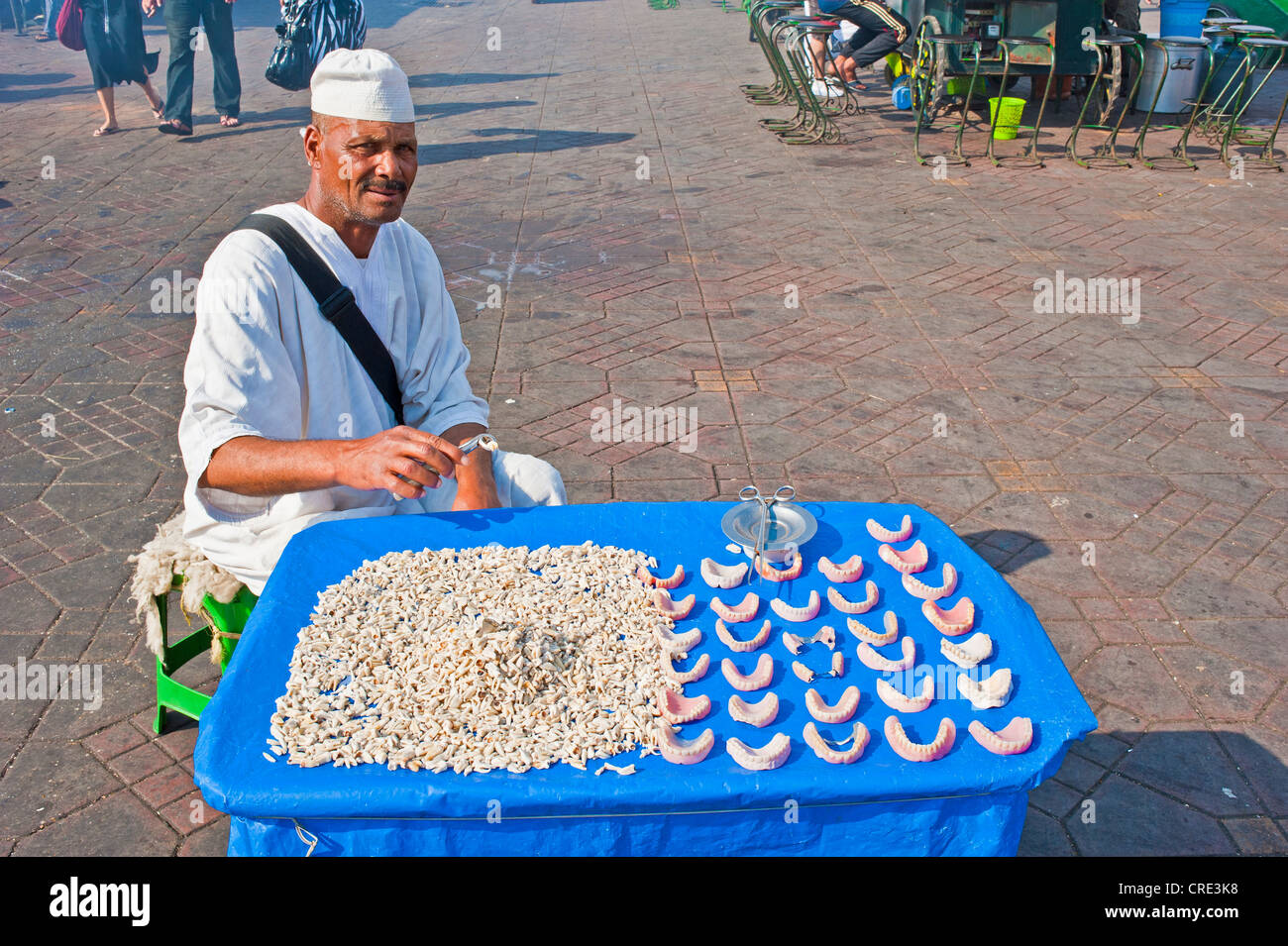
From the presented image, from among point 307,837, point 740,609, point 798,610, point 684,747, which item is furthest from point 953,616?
point 307,837

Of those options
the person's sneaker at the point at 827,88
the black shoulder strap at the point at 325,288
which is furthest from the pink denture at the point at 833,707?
the person's sneaker at the point at 827,88

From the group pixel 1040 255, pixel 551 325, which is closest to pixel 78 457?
pixel 551 325

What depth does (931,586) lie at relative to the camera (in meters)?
2.33

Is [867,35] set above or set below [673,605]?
above

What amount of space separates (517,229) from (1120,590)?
5.00 metres

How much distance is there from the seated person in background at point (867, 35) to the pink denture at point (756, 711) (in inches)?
372

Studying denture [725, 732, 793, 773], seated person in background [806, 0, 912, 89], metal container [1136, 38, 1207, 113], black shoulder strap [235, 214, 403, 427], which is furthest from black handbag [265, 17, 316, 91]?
denture [725, 732, 793, 773]

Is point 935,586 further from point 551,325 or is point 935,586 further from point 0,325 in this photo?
point 0,325

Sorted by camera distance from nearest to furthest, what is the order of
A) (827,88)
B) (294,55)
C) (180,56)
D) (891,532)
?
(891,532) → (294,55) → (180,56) → (827,88)

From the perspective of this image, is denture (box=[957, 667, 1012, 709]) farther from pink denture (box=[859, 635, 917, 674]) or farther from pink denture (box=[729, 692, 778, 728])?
pink denture (box=[729, 692, 778, 728])

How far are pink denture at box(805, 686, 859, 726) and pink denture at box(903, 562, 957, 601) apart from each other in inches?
14.6

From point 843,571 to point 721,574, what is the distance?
10.7 inches

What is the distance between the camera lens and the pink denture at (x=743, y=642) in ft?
7.13

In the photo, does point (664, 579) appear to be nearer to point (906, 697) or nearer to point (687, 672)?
point (687, 672)
